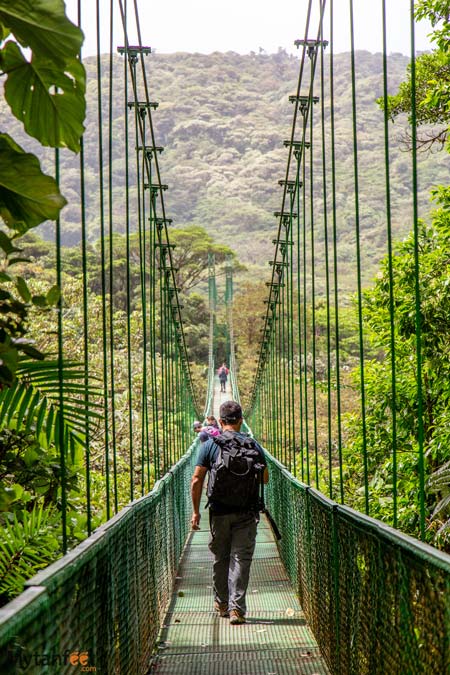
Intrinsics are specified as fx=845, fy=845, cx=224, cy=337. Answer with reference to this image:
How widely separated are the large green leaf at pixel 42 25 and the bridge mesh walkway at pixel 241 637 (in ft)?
6.41

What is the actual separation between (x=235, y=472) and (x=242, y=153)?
226 feet

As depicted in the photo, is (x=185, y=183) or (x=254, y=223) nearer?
(x=254, y=223)

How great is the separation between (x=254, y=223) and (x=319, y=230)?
12.8 metres

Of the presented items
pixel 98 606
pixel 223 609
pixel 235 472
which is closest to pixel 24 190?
pixel 98 606

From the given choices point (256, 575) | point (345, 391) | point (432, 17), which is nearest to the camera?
point (256, 575)

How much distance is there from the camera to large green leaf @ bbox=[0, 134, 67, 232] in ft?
4.09

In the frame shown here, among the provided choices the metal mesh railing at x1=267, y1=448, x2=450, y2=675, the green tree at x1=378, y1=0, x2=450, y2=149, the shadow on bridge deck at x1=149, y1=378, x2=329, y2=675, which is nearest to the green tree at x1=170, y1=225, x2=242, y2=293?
the green tree at x1=378, y1=0, x2=450, y2=149

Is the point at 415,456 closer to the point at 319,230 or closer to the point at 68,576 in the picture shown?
the point at 68,576

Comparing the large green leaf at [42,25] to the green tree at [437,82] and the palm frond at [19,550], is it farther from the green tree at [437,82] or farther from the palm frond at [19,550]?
the green tree at [437,82]

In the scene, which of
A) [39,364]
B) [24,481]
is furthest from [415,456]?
[39,364]

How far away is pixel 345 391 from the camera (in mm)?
18609

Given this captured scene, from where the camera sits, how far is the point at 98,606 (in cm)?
174

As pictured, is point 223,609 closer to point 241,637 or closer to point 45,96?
point 241,637

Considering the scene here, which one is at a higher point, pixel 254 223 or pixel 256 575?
pixel 254 223
